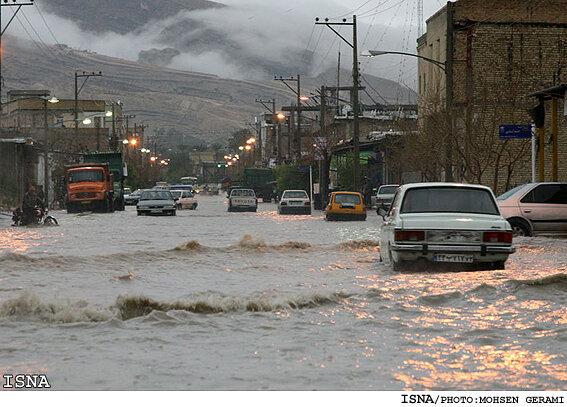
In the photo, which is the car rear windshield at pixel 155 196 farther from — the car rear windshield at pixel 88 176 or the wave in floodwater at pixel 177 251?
the wave in floodwater at pixel 177 251

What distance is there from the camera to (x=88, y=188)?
64500 millimetres

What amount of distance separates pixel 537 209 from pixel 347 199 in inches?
995

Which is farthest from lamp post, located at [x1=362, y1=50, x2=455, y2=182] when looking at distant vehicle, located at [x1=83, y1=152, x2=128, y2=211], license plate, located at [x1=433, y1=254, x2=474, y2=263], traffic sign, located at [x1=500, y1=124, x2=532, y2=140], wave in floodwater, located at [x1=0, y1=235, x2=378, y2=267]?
distant vehicle, located at [x1=83, y1=152, x2=128, y2=211]

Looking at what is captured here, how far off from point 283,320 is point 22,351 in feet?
11.8

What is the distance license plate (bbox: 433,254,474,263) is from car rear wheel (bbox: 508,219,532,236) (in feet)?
Result: 33.0

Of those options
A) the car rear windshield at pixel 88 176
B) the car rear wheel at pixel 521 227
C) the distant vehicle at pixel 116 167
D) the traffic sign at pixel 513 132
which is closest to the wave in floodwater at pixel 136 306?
the car rear wheel at pixel 521 227

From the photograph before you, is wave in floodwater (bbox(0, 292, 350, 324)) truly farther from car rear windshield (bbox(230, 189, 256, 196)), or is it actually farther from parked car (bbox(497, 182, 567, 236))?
car rear windshield (bbox(230, 189, 256, 196))

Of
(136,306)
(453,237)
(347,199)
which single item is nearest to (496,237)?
(453,237)

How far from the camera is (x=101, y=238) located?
35375mm

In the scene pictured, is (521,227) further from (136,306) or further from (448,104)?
(136,306)

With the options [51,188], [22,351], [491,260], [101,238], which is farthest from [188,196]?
[22,351]

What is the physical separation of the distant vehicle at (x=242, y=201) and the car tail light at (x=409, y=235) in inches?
2079

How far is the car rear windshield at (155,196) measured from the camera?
198 feet

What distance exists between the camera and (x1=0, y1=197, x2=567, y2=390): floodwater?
968 cm
